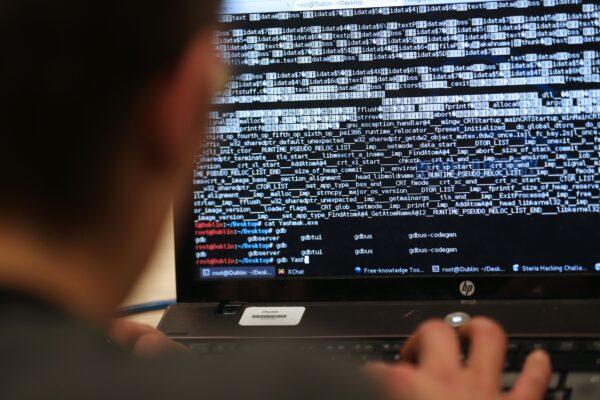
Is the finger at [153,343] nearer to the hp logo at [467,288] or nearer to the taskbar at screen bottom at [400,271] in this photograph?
the taskbar at screen bottom at [400,271]

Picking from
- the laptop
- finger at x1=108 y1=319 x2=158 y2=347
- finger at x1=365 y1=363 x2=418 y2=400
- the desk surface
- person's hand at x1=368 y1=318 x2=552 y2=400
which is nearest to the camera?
finger at x1=365 y1=363 x2=418 y2=400

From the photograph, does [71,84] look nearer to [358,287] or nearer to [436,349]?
[436,349]

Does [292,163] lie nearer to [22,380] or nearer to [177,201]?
[177,201]

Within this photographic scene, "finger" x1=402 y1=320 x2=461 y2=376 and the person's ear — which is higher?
the person's ear

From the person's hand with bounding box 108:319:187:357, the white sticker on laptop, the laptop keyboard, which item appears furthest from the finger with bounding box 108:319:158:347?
the white sticker on laptop

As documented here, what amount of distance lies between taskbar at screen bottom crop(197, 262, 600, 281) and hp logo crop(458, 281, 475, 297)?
11mm

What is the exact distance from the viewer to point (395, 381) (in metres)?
0.42

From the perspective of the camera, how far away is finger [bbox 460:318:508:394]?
21.9 inches

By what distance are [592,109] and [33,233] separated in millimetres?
649

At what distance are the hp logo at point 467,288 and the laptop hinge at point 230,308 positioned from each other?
28 cm

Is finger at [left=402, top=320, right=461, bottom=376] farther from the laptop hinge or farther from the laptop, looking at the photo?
the laptop hinge

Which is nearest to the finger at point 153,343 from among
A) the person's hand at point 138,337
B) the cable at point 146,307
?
the person's hand at point 138,337

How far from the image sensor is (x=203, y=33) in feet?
1.57

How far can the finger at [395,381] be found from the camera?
372 millimetres
